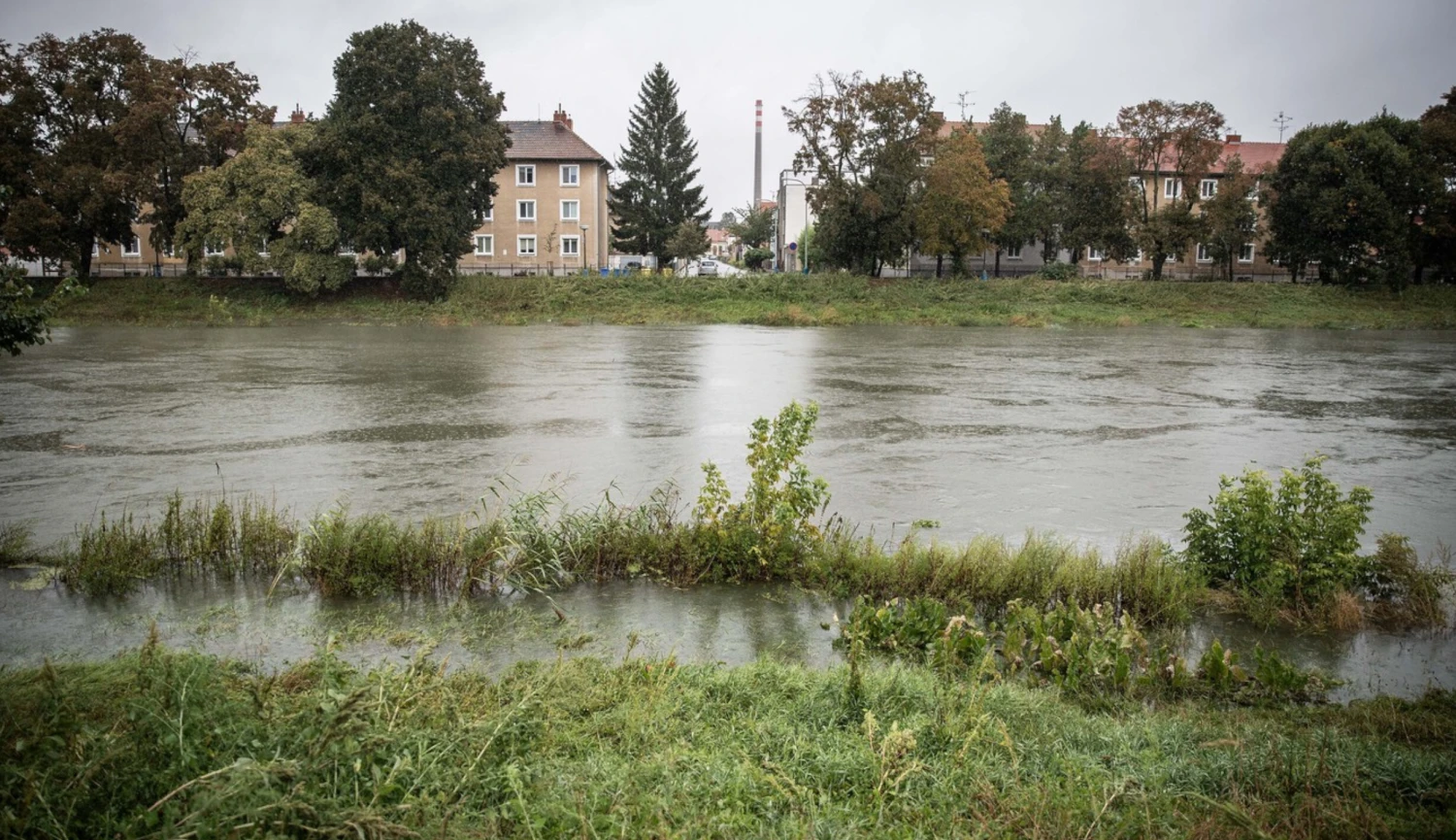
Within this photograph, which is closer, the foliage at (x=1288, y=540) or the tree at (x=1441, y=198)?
the foliage at (x=1288, y=540)

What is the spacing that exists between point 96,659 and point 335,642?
2.18 metres

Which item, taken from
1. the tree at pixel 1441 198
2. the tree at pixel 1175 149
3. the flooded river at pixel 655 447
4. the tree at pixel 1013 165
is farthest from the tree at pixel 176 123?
the tree at pixel 1441 198

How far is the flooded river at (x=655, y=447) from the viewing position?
7.40 meters

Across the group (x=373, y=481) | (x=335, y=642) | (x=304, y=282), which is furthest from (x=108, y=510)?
(x=304, y=282)

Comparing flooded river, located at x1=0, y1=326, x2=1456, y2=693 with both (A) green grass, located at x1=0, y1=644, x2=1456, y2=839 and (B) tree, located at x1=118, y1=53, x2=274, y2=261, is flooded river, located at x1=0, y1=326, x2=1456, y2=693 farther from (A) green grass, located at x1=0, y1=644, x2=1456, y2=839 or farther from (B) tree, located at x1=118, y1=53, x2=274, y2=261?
(B) tree, located at x1=118, y1=53, x2=274, y2=261

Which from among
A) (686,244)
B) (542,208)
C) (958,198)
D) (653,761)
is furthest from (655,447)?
(542,208)

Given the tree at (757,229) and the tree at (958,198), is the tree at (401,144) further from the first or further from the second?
the tree at (757,229)

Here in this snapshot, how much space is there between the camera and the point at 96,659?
6.45 meters

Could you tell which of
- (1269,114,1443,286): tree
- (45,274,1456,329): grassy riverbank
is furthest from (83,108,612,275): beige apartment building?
(1269,114,1443,286): tree

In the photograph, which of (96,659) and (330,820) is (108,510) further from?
(330,820)

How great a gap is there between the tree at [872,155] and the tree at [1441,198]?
91.0 feet

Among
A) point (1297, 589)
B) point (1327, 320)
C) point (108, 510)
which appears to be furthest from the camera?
point (1327, 320)

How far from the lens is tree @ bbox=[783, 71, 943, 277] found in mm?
51375

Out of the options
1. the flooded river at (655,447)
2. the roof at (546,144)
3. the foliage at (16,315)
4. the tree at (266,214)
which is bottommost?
the flooded river at (655,447)
